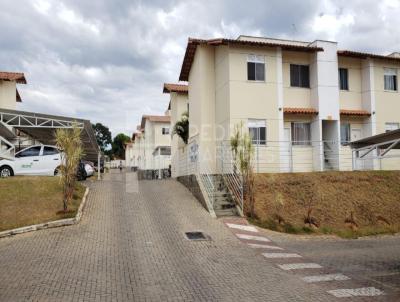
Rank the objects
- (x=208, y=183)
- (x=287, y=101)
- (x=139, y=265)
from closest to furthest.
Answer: (x=139, y=265), (x=208, y=183), (x=287, y=101)

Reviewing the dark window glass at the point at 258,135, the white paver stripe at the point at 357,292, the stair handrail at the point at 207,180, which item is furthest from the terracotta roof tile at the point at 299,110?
the white paver stripe at the point at 357,292

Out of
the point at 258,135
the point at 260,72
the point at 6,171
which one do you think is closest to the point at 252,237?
the point at 258,135

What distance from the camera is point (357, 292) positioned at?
7.17m

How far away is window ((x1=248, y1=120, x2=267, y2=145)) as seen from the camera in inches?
747

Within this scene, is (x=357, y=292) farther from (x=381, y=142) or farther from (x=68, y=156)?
(x=68, y=156)

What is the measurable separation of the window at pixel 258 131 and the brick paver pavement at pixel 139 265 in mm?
6002

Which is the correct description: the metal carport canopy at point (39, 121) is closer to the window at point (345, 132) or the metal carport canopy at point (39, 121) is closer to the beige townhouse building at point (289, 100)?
the beige townhouse building at point (289, 100)

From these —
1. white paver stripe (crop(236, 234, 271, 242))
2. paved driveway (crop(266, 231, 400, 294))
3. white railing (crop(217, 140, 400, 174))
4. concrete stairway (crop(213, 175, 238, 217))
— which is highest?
white railing (crop(217, 140, 400, 174))

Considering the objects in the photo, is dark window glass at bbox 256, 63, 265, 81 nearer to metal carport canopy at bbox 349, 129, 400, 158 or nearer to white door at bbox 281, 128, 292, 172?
white door at bbox 281, 128, 292, 172

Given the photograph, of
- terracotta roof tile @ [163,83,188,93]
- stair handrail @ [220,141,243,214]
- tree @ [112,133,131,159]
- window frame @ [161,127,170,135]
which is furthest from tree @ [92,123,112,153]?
stair handrail @ [220,141,243,214]

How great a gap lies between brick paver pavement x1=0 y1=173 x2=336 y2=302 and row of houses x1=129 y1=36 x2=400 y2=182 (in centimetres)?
575

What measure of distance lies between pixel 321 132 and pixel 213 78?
617cm

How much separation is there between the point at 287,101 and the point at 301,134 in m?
1.87

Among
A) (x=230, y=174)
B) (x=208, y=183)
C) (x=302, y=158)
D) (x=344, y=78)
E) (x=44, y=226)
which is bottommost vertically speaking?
(x=44, y=226)
